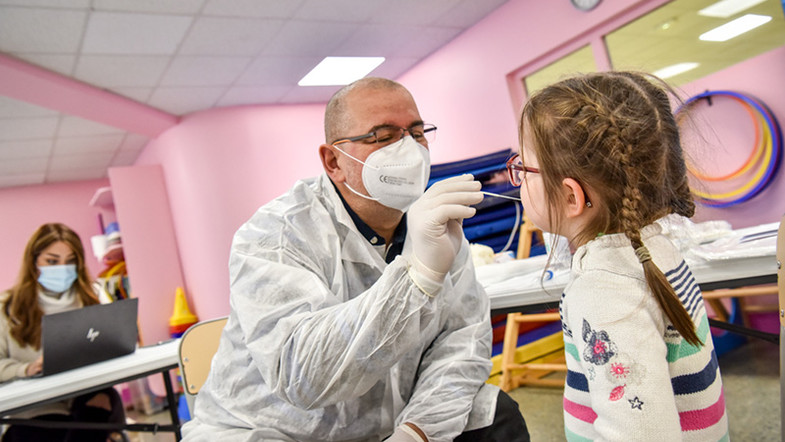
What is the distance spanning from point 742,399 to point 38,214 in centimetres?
719

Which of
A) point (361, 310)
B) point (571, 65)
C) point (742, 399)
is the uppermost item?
point (571, 65)

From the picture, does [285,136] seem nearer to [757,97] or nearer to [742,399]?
[757,97]

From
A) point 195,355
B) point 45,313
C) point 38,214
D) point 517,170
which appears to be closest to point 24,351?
point 45,313

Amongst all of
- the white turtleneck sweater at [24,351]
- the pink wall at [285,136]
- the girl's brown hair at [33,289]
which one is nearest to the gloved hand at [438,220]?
the white turtleneck sweater at [24,351]

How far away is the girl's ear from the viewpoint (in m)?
0.79

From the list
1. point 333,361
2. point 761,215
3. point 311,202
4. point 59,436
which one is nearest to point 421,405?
point 333,361

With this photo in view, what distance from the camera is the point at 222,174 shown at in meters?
5.07

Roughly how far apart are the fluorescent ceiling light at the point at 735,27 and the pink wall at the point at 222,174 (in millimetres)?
3637

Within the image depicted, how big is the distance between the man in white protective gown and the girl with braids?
21cm

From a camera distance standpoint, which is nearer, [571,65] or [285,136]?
[571,65]

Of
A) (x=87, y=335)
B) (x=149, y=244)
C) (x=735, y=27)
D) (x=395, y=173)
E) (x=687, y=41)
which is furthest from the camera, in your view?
(x=149, y=244)

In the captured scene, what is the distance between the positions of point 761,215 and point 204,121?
4.45 meters

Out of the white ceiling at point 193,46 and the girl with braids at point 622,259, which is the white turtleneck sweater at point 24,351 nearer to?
the white ceiling at point 193,46

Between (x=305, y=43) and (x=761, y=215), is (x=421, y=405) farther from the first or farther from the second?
(x=305, y=43)
